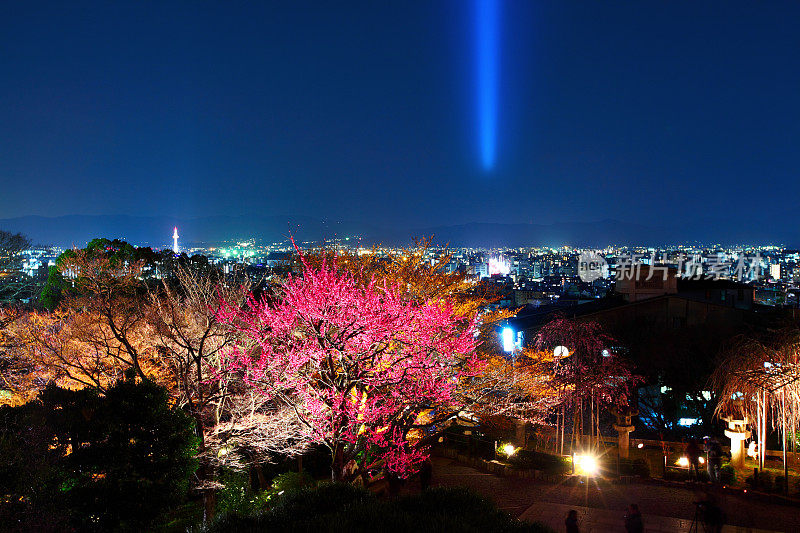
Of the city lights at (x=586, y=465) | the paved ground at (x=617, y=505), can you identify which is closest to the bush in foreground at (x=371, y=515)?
the paved ground at (x=617, y=505)

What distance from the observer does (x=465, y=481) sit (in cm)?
1573

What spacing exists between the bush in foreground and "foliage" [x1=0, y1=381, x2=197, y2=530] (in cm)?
260

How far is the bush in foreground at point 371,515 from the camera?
23.6 feet

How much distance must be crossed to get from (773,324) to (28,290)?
141 feet

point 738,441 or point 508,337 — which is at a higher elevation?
point 508,337

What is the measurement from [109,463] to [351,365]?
5.03 m

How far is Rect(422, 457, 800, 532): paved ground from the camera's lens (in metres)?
11.3

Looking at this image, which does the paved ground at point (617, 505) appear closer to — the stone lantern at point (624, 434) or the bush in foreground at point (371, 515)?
the stone lantern at point (624, 434)

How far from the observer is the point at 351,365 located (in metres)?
11.7

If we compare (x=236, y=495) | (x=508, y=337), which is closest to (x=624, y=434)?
(x=236, y=495)

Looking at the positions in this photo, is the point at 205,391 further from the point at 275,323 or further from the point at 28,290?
the point at 28,290

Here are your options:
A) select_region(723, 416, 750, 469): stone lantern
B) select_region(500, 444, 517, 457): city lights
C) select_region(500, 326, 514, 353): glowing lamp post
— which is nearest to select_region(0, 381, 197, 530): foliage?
select_region(500, 444, 517, 457): city lights

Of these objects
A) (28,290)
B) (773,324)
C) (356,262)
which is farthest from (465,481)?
(28,290)

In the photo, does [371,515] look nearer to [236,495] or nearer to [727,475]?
[236,495]
